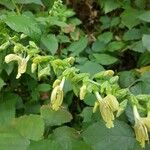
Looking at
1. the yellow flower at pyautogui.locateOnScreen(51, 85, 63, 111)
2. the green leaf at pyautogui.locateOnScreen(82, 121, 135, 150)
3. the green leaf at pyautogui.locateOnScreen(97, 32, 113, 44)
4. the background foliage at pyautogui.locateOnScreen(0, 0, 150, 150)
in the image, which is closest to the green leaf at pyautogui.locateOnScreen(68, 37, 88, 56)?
the background foliage at pyautogui.locateOnScreen(0, 0, 150, 150)

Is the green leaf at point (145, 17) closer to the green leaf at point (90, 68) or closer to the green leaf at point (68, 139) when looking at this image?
the green leaf at point (90, 68)

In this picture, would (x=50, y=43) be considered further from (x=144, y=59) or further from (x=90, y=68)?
(x=144, y=59)

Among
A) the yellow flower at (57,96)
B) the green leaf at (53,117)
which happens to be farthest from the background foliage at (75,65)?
the yellow flower at (57,96)

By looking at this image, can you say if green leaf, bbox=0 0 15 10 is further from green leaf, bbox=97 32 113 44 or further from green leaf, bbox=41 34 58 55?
green leaf, bbox=97 32 113 44

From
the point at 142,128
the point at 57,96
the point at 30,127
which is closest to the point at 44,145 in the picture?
the point at 30,127

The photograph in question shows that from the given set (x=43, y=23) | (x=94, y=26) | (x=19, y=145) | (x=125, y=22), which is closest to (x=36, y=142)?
(x=19, y=145)

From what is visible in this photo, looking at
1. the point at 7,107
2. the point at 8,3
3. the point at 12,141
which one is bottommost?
the point at 7,107

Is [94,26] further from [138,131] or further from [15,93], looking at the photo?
[138,131]
